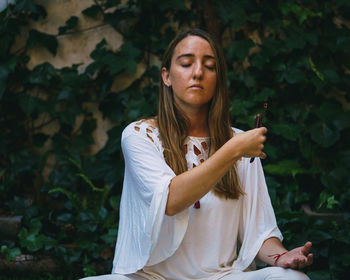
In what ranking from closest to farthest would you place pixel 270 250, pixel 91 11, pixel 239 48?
pixel 270 250
pixel 239 48
pixel 91 11

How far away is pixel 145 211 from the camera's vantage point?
1.88 metres

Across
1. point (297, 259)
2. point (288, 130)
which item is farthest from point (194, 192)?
point (288, 130)

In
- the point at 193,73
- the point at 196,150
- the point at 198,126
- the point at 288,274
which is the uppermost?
the point at 193,73

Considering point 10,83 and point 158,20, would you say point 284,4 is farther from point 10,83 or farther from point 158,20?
point 10,83

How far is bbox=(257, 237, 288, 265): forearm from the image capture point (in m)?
1.90

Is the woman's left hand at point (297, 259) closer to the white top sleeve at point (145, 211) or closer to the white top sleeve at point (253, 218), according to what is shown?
the white top sleeve at point (253, 218)

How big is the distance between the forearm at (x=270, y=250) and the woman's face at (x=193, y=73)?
719 millimetres

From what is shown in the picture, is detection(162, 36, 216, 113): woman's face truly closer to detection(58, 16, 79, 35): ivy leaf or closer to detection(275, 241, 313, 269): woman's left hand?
detection(275, 241, 313, 269): woman's left hand

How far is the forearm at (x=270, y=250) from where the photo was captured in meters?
1.90

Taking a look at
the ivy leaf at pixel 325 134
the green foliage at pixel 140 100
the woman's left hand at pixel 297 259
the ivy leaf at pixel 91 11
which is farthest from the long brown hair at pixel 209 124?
the ivy leaf at pixel 91 11

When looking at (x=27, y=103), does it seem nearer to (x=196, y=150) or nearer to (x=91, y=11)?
(x=91, y=11)

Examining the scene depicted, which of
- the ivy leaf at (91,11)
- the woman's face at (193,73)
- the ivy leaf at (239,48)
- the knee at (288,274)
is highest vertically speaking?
the ivy leaf at (91,11)

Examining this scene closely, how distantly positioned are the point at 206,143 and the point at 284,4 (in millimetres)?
2004

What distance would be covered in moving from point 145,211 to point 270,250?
22.9 inches
